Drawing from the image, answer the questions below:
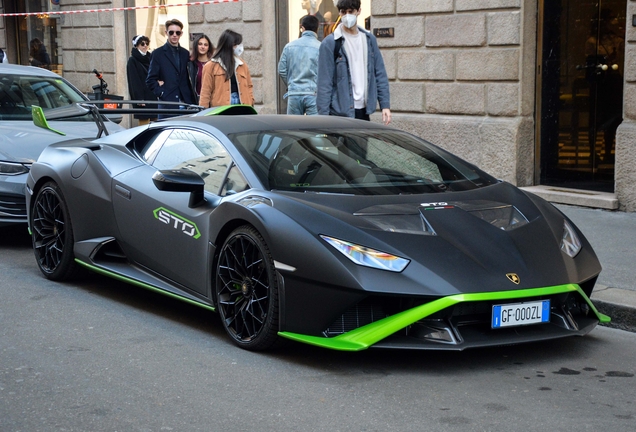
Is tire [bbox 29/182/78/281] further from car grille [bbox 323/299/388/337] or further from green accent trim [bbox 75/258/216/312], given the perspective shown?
car grille [bbox 323/299/388/337]

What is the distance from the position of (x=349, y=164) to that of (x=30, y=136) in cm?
429

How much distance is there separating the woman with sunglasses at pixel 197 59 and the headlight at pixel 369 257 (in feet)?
25.4

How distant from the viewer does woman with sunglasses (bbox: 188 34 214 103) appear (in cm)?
1211

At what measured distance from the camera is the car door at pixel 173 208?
5574mm

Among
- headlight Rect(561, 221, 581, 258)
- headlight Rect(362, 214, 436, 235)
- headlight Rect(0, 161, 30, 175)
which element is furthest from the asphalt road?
headlight Rect(0, 161, 30, 175)

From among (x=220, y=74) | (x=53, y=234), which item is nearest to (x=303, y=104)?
(x=220, y=74)

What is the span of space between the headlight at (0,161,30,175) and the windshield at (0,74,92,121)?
1.40 m

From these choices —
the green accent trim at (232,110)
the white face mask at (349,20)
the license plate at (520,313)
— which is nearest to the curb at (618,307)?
the license plate at (520,313)

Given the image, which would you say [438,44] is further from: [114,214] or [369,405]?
[369,405]

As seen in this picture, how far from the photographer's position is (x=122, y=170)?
6.44 metres

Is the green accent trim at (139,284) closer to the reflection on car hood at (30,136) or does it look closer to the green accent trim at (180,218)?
the green accent trim at (180,218)

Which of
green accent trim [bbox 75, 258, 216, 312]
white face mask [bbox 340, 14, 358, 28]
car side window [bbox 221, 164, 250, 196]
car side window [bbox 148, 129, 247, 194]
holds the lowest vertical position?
green accent trim [bbox 75, 258, 216, 312]

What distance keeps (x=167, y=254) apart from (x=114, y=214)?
0.72 metres

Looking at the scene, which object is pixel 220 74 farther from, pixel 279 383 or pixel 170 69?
pixel 279 383
